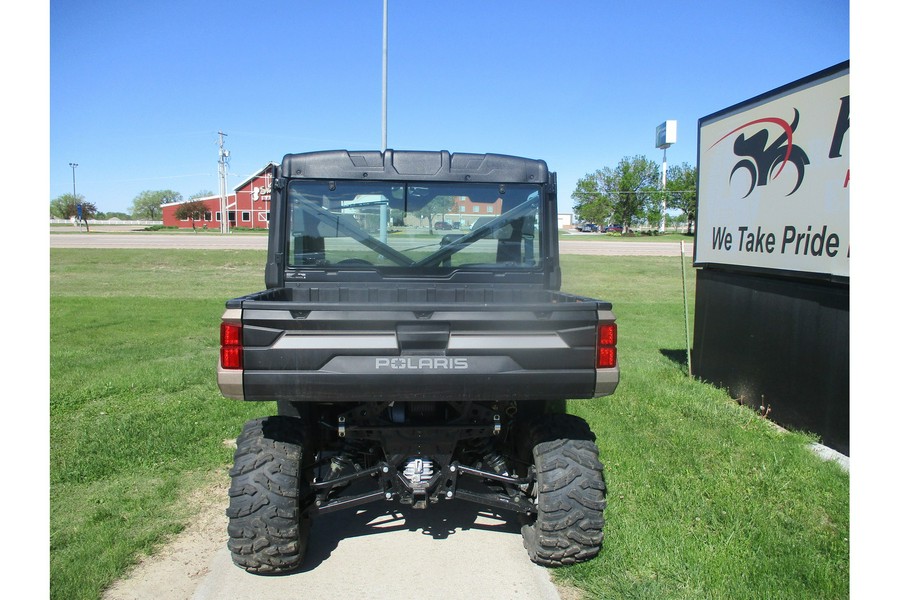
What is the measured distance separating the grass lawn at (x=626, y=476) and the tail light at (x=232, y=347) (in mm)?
1414

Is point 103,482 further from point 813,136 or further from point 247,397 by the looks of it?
point 813,136

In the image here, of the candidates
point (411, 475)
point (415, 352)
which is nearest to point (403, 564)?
point (411, 475)

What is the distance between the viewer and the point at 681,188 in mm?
68062

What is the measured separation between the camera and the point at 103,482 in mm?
4898

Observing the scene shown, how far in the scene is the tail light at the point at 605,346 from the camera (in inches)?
135

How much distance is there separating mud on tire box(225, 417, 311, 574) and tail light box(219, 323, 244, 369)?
59cm

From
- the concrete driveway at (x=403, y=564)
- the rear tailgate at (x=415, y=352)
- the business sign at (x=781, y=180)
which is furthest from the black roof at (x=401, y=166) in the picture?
the business sign at (x=781, y=180)

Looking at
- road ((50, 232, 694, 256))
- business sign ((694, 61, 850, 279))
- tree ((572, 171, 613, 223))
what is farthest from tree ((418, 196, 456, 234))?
tree ((572, 171, 613, 223))

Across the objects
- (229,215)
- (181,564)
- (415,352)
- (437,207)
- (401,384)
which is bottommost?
(181,564)

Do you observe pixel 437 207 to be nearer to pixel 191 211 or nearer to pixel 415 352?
pixel 415 352

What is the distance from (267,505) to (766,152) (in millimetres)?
5716

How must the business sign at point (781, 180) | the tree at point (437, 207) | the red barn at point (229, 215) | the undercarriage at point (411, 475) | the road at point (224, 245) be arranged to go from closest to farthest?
the undercarriage at point (411, 475)
the tree at point (437, 207)
the business sign at point (781, 180)
the road at point (224, 245)
the red barn at point (229, 215)

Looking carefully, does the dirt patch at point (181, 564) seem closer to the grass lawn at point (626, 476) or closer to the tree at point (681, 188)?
the grass lawn at point (626, 476)

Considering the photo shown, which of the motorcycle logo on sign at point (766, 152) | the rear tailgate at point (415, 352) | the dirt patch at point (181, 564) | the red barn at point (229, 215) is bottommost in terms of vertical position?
the dirt patch at point (181, 564)
